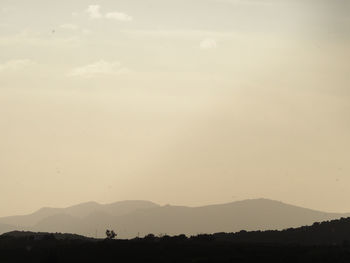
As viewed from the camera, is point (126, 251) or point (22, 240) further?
point (22, 240)

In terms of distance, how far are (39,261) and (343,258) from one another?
42.1 metres

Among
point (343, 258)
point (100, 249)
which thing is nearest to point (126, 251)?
point (100, 249)

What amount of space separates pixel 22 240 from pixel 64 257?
24.9 metres

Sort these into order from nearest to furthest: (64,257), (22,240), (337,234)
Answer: (64,257), (22,240), (337,234)

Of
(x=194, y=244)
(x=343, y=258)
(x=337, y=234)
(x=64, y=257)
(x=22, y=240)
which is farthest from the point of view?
(x=337, y=234)

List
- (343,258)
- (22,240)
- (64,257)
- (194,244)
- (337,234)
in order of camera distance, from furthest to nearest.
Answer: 1. (337,234)
2. (22,240)
3. (194,244)
4. (64,257)
5. (343,258)

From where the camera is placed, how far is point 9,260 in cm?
11369

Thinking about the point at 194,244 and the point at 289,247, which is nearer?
the point at 289,247

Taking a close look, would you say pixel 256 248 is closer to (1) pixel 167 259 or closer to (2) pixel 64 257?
(1) pixel 167 259

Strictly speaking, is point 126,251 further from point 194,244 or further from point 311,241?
point 311,241

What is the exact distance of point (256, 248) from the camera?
365 feet

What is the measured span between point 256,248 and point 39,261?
30.9 metres

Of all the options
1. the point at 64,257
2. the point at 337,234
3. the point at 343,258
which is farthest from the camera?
the point at 337,234

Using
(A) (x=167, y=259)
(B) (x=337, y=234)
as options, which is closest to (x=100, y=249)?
(A) (x=167, y=259)
